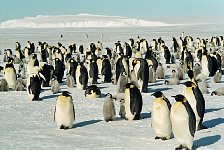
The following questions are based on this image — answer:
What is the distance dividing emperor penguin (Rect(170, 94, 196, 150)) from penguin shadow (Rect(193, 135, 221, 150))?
0.76ft

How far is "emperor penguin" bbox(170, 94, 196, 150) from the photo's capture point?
21.0 feet

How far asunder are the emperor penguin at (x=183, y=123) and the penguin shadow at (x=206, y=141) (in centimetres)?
23

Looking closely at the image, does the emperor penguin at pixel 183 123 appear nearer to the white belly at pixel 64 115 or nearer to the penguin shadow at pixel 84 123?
the white belly at pixel 64 115

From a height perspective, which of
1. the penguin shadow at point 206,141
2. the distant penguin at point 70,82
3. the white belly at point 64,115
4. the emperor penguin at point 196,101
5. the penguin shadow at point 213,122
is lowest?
the distant penguin at point 70,82

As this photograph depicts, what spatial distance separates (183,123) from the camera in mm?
6383

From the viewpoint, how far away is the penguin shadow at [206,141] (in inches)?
264

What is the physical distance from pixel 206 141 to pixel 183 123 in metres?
0.76

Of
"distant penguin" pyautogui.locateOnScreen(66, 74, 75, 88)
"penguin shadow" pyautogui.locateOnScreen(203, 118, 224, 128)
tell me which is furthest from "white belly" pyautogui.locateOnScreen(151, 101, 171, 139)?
"distant penguin" pyautogui.locateOnScreen(66, 74, 75, 88)

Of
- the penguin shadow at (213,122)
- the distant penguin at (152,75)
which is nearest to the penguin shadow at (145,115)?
the penguin shadow at (213,122)

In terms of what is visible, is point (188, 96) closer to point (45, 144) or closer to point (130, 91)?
point (130, 91)

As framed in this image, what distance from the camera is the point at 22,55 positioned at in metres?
23.9

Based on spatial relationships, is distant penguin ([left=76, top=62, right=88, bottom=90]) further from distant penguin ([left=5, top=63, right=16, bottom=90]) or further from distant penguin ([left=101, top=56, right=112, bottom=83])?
distant penguin ([left=5, top=63, right=16, bottom=90])

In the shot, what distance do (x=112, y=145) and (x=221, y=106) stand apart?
12.6ft

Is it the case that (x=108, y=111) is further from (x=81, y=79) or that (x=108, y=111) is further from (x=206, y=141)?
(x=81, y=79)
